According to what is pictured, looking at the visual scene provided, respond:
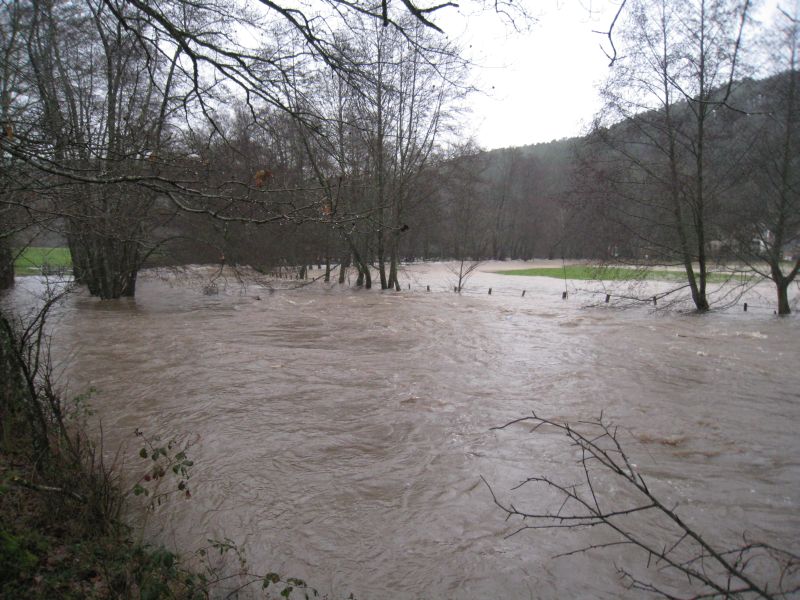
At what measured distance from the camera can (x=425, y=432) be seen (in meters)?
6.11

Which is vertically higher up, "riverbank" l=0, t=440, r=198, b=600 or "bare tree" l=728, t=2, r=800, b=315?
"bare tree" l=728, t=2, r=800, b=315

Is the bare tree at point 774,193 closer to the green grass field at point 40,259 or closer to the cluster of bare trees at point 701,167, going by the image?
the cluster of bare trees at point 701,167

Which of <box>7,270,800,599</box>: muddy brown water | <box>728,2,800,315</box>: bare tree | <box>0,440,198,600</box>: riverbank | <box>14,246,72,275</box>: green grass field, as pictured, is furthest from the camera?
<box>728,2,800,315</box>: bare tree

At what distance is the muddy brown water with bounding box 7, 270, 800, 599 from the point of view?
3.79 metres

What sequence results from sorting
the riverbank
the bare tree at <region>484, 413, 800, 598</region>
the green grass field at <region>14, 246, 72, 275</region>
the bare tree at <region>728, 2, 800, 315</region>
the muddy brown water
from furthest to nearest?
1. the bare tree at <region>728, 2, 800, 315</region>
2. the green grass field at <region>14, 246, 72, 275</region>
3. the muddy brown water
4. the bare tree at <region>484, 413, 800, 598</region>
5. the riverbank

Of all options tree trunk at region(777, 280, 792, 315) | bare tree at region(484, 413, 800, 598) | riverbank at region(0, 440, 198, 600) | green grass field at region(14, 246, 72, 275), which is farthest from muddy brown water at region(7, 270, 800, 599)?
tree trunk at region(777, 280, 792, 315)

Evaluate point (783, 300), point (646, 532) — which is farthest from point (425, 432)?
point (783, 300)

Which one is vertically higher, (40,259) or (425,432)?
(40,259)

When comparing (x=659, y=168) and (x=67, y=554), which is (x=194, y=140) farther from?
(x=659, y=168)

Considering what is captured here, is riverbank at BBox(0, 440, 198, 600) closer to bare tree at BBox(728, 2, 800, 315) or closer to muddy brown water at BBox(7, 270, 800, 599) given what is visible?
muddy brown water at BBox(7, 270, 800, 599)

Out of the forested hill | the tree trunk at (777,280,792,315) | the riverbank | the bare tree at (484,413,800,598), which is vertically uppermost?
the forested hill

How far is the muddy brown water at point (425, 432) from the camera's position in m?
3.79

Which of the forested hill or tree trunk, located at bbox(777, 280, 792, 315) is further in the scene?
tree trunk, located at bbox(777, 280, 792, 315)

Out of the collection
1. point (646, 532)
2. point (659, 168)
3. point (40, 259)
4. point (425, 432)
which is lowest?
point (646, 532)
